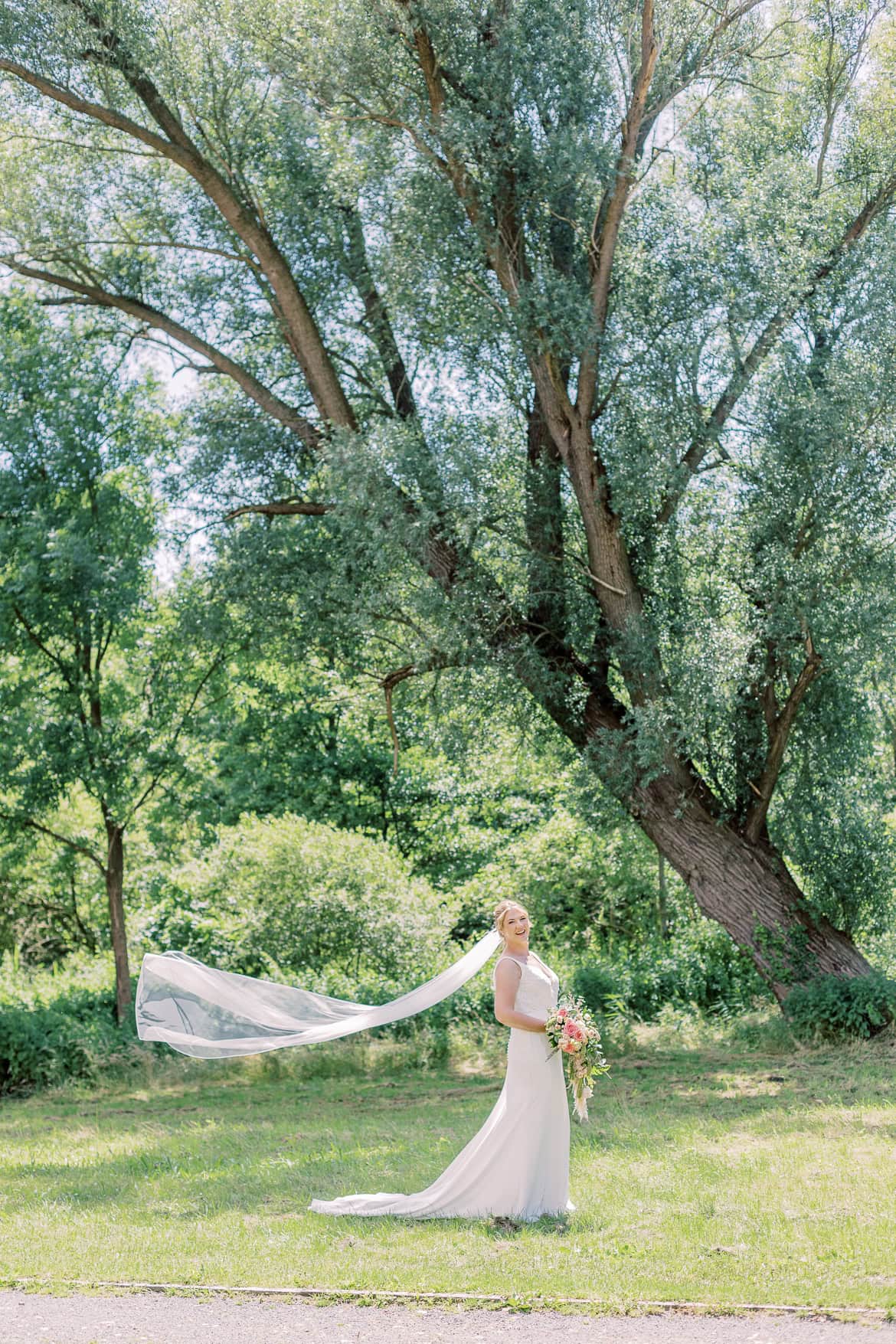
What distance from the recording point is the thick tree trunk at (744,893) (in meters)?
14.5

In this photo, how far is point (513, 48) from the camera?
45.1 ft

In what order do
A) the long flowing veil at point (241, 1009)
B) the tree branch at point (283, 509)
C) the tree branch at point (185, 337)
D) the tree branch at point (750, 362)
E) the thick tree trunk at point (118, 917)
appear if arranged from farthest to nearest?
the thick tree trunk at point (118, 917), the tree branch at point (185, 337), the tree branch at point (283, 509), the tree branch at point (750, 362), the long flowing veil at point (241, 1009)

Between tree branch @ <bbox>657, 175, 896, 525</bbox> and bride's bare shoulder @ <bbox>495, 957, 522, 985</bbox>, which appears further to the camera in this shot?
tree branch @ <bbox>657, 175, 896, 525</bbox>

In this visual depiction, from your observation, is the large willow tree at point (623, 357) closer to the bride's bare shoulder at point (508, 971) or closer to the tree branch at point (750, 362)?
the tree branch at point (750, 362)

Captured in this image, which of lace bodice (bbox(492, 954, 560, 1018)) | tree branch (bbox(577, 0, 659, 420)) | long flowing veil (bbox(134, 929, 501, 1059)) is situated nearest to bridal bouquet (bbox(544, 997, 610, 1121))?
lace bodice (bbox(492, 954, 560, 1018))

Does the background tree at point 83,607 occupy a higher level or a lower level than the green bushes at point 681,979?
higher

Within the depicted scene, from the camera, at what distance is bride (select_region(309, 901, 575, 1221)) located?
770cm

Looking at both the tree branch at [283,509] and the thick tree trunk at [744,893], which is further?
the tree branch at [283,509]

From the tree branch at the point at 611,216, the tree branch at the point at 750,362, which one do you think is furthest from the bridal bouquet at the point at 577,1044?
the tree branch at the point at 611,216

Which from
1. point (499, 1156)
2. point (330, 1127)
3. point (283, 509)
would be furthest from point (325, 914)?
point (499, 1156)

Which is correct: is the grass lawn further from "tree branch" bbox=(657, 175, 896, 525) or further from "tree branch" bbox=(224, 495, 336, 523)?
"tree branch" bbox=(224, 495, 336, 523)

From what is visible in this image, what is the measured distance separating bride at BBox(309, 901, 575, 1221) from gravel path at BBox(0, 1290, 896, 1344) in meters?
1.62

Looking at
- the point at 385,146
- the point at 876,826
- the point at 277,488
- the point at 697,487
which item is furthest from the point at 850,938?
the point at 385,146

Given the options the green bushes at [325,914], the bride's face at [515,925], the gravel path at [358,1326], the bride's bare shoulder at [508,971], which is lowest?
the gravel path at [358,1326]
